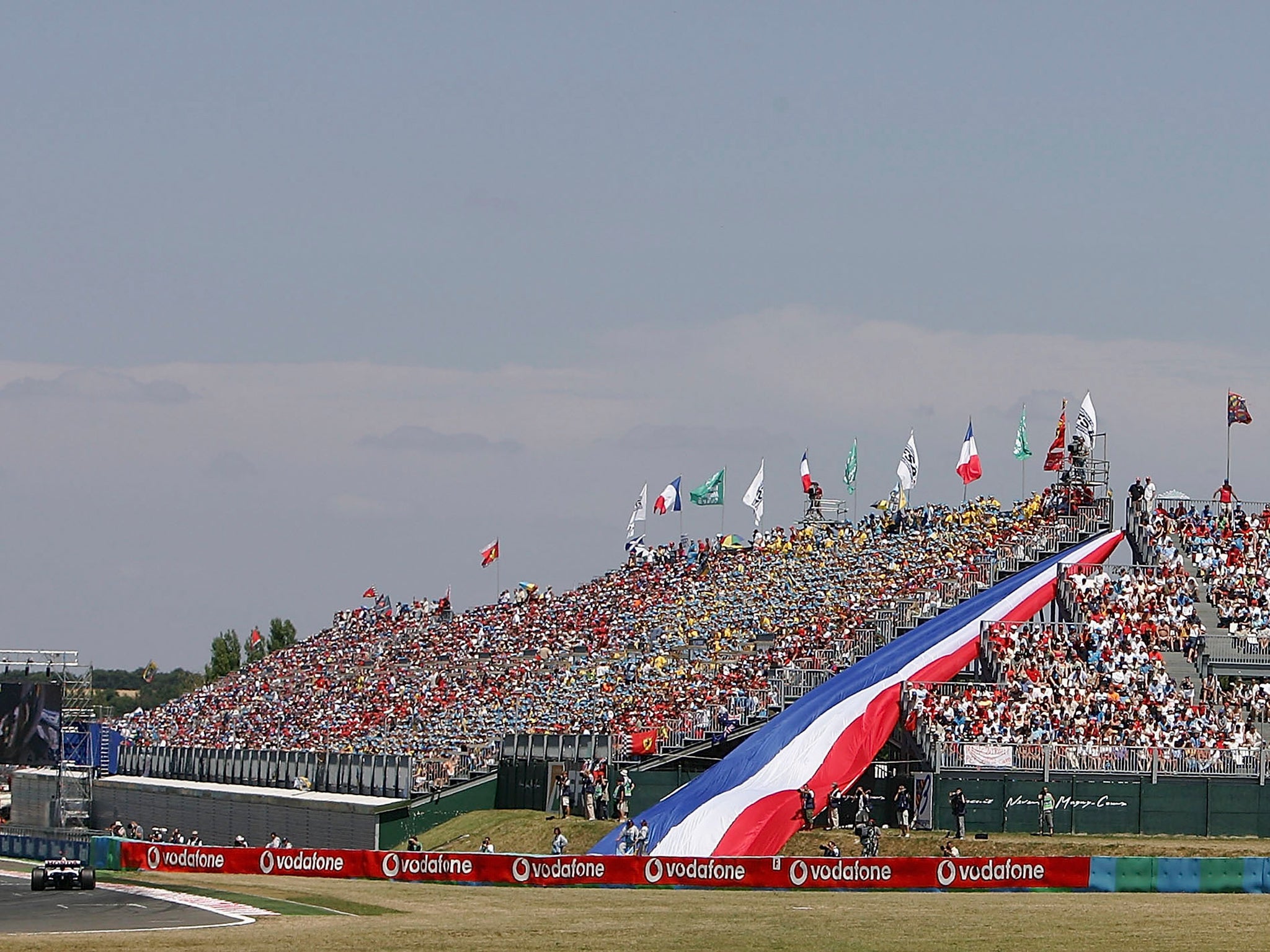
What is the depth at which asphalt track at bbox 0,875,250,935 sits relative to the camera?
130 feet

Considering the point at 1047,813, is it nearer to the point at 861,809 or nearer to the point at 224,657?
the point at 861,809

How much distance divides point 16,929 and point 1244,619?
35.6 m

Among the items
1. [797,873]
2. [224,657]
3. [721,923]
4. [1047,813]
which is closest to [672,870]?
[797,873]

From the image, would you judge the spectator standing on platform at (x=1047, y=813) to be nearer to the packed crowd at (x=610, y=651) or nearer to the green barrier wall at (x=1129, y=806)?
the green barrier wall at (x=1129, y=806)

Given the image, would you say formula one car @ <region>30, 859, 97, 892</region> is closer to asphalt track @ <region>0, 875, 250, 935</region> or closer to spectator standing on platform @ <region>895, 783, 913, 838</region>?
asphalt track @ <region>0, 875, 250, 935</region>

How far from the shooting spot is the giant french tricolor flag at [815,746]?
50906 millimetres

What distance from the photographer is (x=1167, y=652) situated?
58.3m

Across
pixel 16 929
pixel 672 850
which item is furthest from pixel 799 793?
pixel 16 929

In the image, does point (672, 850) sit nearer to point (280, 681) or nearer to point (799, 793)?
point (799, 793)

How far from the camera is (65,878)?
47281mm

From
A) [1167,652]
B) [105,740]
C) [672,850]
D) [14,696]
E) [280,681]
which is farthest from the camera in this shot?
[280,681]

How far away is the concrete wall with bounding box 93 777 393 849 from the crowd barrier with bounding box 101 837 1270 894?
14.5m

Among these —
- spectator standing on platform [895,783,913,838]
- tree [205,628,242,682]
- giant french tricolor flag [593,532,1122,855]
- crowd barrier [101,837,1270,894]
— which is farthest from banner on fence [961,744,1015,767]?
tree [205,628,242,682]

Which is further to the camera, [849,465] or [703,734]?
[849,465]
